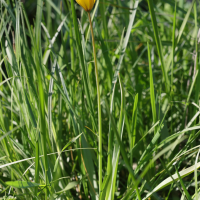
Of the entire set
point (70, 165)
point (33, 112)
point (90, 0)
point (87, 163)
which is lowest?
point (70, 165)

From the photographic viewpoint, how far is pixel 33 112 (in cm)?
52

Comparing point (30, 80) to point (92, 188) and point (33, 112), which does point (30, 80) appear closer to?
point (33, 112)

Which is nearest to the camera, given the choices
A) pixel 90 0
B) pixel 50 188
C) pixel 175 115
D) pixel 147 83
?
pixel 90 0

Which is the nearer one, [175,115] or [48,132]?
[48,132]

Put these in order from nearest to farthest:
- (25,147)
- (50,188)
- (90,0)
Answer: (90,0) < (50,188) < (25,147)

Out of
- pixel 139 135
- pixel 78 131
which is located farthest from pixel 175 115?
pixel 78 131

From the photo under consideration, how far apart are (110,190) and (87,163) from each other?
0.31 ft

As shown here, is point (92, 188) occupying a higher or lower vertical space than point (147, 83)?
lower

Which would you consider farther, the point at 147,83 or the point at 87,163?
the point at 147,83

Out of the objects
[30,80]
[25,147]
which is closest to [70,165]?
[25,147]

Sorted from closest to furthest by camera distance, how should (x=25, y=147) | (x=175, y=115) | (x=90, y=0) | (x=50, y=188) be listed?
(x=90, y=0), (x=50, y=188), (x=25, y=147), (x=175, y=115)

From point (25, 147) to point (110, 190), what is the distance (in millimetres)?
276

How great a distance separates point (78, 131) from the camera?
556 millimetres

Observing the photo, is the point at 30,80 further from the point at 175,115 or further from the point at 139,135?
the point at 175,115
